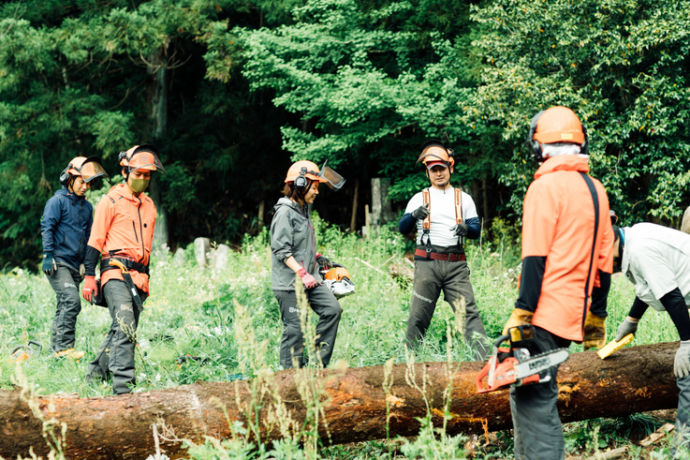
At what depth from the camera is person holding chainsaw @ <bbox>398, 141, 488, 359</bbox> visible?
5.23m

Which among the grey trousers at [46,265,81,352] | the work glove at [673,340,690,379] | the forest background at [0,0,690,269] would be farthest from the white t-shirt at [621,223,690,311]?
the forest background at [0,0,690,269]

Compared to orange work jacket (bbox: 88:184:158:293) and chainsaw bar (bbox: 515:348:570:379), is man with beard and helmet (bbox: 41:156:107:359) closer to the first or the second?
orange work jacket (bbox: 88:184:158:293)

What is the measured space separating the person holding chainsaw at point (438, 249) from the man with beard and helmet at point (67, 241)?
121 inches

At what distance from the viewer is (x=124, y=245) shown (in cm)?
490

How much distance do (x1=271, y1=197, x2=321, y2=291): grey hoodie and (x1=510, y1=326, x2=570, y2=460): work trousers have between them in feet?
7.83

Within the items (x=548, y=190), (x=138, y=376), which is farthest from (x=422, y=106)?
(x=548, y=190)

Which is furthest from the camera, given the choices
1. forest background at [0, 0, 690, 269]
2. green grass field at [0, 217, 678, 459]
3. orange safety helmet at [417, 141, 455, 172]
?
forest background at [0, 0, 690, 269]

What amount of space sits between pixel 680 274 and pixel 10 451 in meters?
3.79

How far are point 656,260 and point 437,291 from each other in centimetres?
220

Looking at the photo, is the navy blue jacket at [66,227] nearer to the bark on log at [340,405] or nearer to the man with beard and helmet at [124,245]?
the man with beard and helmet at [124,245]

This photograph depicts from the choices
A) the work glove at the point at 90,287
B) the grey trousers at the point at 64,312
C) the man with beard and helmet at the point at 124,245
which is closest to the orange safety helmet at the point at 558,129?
the man with beard and helmet at the point at 124,245

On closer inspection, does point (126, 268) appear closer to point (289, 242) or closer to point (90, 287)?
point (90, 287)

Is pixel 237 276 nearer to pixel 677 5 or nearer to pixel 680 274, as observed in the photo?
pixel 680 274

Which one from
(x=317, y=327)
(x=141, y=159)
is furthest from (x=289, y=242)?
(x=141, y=159)
